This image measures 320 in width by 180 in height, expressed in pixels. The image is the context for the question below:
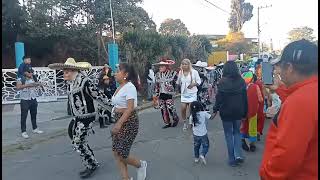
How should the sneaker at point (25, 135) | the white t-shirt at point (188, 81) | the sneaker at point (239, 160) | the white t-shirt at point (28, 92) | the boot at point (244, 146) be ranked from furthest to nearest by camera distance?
the white t-shirt at point (188, 81), the sneaker at point (25, 135), the white t-shirt at point (28, 92), the boot at point (244, 146), the sneaker at point (239, 160)

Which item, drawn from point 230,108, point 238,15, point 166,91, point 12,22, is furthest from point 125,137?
point 238,15

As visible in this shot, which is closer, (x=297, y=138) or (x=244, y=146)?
(x=297, y=138)

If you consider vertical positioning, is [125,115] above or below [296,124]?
below

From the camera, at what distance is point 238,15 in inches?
2862

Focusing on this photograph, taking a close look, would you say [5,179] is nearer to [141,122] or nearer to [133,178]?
[133,178]

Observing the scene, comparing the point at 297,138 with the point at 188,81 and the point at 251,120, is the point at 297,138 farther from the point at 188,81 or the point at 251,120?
the point at 188,81

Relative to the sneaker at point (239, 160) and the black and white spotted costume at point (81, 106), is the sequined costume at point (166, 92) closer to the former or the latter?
the sneaker at point (239, 160)

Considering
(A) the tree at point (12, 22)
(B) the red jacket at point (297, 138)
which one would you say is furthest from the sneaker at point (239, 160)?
(A) the tree at point (12, 22)

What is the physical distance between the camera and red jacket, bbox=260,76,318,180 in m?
2.00

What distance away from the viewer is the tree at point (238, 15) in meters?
72.7

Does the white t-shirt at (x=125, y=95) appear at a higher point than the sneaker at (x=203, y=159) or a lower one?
higher

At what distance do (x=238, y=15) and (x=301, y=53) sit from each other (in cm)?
7284

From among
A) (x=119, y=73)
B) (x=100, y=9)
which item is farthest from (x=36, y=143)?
(x=100, y=9)

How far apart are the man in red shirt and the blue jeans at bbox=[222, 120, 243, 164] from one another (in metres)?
3.81
